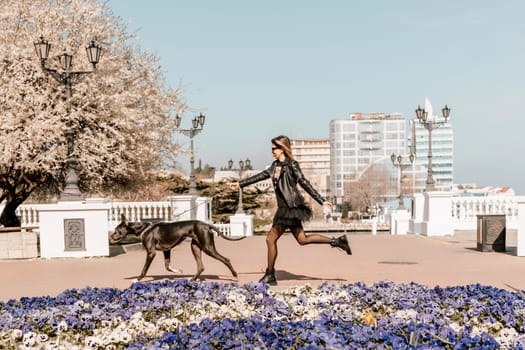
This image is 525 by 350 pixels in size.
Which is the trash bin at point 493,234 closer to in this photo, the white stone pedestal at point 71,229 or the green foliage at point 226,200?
the white stone pedestal at point 71,229

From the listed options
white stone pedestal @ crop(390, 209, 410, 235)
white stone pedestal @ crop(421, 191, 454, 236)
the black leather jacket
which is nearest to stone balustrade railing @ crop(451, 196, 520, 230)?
white stone pedestal @ crop(390, 209, 410, 235)

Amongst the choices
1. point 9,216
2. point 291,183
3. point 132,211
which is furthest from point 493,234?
point 132,211

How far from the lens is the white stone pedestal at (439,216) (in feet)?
82.3

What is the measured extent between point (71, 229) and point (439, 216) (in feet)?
49.6

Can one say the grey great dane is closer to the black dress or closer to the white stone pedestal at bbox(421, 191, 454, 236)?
the black dress

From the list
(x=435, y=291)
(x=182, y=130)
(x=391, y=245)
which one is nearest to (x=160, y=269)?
(x=435, y=291)

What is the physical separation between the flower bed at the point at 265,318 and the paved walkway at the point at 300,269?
2.36 metres

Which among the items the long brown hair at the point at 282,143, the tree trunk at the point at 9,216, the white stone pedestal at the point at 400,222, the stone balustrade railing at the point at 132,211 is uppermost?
the long brown hair at the point at 282,143

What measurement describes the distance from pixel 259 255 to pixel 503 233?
20.8ft

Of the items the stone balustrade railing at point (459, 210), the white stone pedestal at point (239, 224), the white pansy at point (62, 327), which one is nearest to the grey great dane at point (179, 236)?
the white pansy at point (62, 327)

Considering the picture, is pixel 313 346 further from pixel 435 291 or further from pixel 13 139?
pixel 13 139

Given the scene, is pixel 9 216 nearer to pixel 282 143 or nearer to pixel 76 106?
pixel 76 106

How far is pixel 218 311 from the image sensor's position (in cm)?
638

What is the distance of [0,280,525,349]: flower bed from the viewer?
4.47 metres
